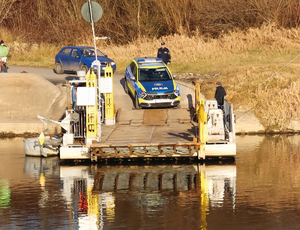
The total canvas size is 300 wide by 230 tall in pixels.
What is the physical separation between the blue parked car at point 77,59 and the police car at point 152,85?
5.03 metres

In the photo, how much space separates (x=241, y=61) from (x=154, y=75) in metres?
9.18

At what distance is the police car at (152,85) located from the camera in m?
24.5

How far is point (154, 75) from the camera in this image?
25672mm

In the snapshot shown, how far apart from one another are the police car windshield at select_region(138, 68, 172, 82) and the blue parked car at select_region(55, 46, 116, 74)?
5.55 metres

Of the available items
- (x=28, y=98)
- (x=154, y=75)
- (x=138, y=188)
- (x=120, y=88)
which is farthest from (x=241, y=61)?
(x=138, y=188)

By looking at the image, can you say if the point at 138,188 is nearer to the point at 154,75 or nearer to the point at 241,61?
the point at 154,75

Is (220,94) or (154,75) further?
(154,75)

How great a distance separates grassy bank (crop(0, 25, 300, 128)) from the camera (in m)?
27.1

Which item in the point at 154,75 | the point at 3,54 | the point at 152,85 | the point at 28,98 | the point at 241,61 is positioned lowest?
the point at 28,98

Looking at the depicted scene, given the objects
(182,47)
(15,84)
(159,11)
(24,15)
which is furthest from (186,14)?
(15,84)

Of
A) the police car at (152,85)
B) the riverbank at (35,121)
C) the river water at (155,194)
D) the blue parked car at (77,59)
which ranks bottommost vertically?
the river water at (155,194)

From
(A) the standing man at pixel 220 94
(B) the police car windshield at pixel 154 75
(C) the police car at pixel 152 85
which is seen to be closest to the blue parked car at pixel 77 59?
(C) the police car at pixel 152 85

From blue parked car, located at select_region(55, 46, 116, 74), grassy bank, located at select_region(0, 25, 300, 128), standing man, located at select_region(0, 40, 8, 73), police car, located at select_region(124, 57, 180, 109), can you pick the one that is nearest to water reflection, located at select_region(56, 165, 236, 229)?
police car, located at select_region(124, 57, 180, 109)

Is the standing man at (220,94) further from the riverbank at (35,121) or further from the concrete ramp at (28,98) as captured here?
the concrete ramp at (28,98)
